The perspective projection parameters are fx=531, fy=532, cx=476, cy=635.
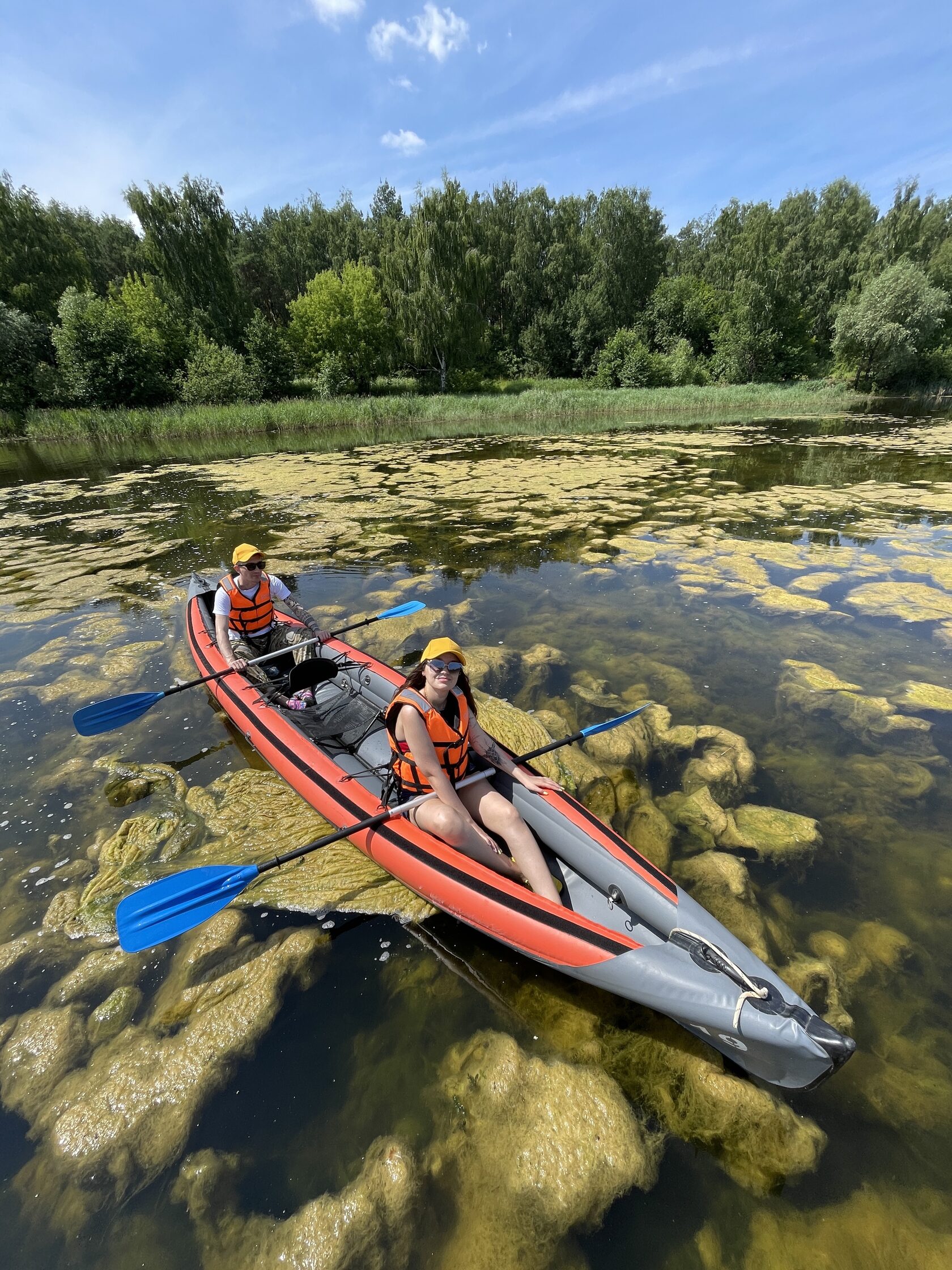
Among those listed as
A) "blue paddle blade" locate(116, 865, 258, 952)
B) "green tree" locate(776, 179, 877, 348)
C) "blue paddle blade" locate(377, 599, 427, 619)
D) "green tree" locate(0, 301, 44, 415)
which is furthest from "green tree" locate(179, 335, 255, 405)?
"green tree" locate(776, 179, 877, 348)

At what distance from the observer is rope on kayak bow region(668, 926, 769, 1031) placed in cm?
206

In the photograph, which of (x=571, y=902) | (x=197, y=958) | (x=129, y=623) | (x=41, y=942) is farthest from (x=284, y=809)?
(x=129, y=623)

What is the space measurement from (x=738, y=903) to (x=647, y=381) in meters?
35.1

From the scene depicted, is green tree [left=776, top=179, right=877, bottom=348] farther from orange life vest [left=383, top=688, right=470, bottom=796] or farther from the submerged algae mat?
orange life vest [left=383, top=688, right=470, bottom=796]

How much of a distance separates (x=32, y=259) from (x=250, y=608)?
1487 inches

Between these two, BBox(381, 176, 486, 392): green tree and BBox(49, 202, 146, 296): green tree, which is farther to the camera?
BBox(49, 202, 146, 296): green tree

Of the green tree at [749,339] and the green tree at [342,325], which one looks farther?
the green tree at [749,339]

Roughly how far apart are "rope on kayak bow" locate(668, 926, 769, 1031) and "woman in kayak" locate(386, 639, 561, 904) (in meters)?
0.75

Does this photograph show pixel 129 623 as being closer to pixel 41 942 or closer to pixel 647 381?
pixel 41 942

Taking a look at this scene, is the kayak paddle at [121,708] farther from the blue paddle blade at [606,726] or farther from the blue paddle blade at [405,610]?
the blue paddle blade at [606,726]

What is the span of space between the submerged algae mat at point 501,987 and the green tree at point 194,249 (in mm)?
29355

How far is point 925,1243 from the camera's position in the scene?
1836 millimetres

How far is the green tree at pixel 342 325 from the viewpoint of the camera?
29578 millimetres

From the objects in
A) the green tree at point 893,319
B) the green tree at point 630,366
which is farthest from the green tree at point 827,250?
the green tree at point 630,366
